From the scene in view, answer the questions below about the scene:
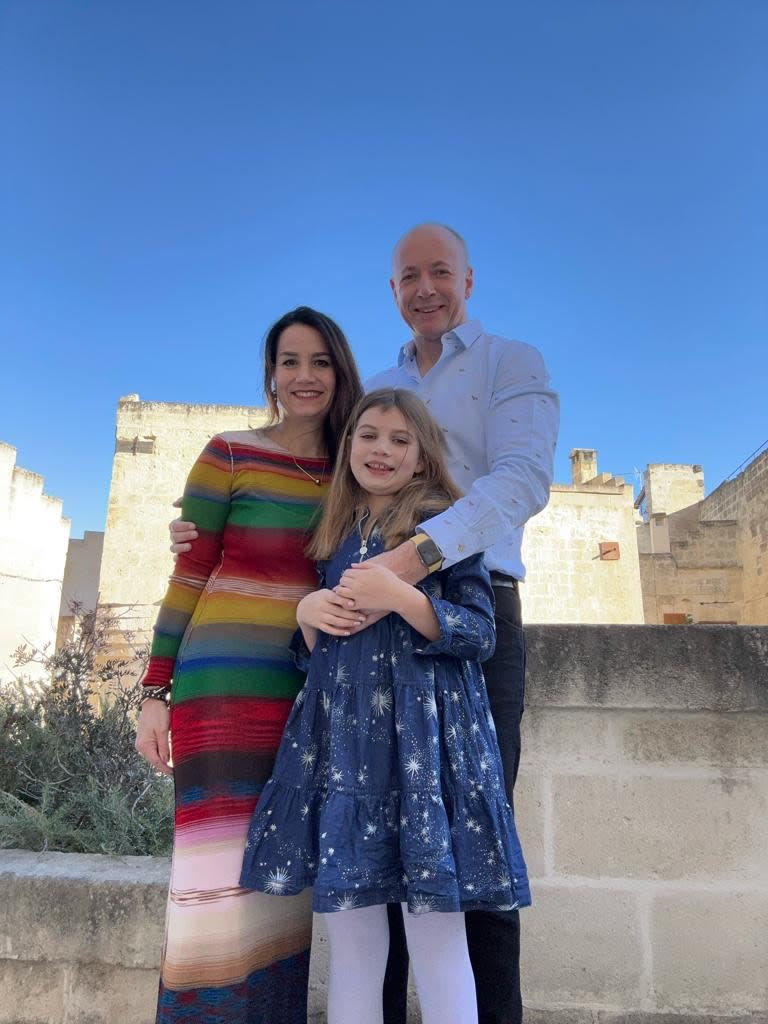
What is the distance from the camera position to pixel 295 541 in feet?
5.41

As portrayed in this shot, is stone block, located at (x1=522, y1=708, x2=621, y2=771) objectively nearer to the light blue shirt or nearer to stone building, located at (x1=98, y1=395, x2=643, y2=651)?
the light blue shirt

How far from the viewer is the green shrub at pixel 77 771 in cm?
252

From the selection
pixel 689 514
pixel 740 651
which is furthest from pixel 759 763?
pixel 689 514

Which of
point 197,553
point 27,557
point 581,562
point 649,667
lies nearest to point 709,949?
point 649,667

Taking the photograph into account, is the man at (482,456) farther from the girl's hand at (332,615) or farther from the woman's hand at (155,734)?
the woman's hand at (155,734)

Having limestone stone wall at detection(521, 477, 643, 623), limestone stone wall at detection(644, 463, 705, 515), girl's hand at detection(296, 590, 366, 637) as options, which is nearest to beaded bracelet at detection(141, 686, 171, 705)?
girl's hand at detection(296, 590, 366, 637)

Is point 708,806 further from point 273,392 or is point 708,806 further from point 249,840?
point 273,392

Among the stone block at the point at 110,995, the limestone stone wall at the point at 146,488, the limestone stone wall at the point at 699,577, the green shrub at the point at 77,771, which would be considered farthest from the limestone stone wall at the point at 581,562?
the stone block at the point at 110,995

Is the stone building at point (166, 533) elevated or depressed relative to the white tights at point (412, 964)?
elevated

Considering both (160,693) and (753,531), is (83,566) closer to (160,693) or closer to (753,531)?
(753,531)

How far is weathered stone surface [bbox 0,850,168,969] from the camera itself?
2.03 meters

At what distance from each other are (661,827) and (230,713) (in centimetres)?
133

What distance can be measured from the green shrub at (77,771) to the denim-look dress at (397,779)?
4.45 feet

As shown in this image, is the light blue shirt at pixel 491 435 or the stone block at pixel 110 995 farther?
the stone block at pixel 110 995
